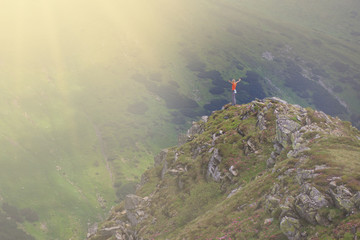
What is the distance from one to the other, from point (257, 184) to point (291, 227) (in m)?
12.3

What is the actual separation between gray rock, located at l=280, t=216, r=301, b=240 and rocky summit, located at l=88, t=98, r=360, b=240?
0.28 ft

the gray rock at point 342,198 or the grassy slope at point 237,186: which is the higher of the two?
the gray rock at point 342,198

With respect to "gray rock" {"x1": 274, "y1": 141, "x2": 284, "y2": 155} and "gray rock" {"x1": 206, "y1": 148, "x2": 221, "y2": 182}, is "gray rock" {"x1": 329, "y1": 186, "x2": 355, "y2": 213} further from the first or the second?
"gray rock" {"x1": 206, "y1": 148, "x2": 221, "y2": 182}

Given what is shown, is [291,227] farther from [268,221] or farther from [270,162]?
[270,162]

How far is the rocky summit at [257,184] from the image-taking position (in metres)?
25.7

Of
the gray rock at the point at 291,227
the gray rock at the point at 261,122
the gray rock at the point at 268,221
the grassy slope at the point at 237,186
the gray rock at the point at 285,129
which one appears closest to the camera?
the gray rock at the point at 291,227

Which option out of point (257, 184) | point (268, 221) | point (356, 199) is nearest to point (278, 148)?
point (257, 184)

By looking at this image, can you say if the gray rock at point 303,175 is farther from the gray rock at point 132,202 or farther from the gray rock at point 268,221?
the gray rock at point 132,202

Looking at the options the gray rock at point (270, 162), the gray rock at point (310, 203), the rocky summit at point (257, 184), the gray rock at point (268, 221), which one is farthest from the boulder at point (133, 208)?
the gray rock at point (310, 203)

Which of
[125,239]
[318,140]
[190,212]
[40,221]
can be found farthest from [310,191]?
[40,221]

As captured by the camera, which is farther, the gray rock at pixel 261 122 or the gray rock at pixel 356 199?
the gray rock at pixel 261 122

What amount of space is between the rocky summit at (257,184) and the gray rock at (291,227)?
8 centimetres

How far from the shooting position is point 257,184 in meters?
37.9

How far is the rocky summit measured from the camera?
25.7 m
